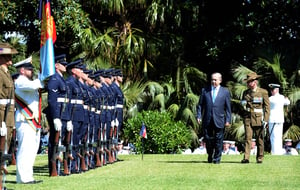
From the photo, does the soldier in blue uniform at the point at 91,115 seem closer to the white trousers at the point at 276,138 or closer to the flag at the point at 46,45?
the flag at the point at 46,45

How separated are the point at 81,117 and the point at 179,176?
9.00 feet

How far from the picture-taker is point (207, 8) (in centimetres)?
3278

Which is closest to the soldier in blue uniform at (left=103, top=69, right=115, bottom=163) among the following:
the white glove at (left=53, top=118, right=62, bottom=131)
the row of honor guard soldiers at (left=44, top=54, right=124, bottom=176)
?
the row of honor guard soldiers at (left=44, top=54, right=124, bottom=176)

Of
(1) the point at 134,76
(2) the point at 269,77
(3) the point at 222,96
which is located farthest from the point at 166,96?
(3) the point at 222,96

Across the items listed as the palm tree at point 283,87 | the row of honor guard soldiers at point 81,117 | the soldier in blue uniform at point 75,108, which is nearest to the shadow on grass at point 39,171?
the row of honor guard soldiers at point 81,117

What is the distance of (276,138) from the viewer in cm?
2602

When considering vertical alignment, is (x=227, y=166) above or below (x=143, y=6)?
below

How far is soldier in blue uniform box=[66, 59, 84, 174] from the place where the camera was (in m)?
16.8

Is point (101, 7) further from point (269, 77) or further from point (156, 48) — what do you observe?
point (269, 77)

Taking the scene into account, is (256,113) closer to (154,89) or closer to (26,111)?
(26,111)

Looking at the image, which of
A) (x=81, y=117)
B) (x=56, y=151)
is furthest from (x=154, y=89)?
(x=56, y=151)

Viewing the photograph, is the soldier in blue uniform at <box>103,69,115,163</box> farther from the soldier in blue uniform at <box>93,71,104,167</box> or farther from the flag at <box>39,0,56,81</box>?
the flag at <box>39,0,56,81</box>

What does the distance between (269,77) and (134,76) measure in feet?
16.8

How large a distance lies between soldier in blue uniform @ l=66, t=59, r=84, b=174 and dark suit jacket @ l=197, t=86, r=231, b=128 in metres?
3.72
